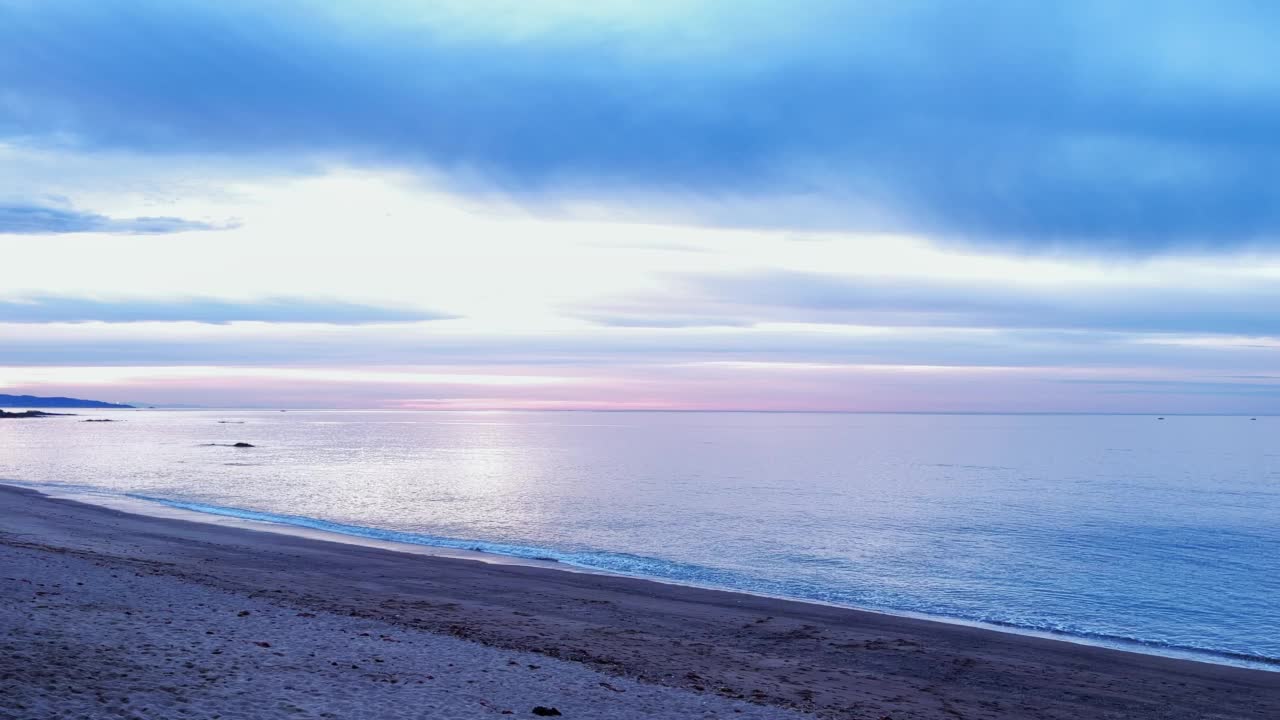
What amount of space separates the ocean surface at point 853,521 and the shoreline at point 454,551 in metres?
0.28

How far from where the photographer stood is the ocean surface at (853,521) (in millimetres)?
28344

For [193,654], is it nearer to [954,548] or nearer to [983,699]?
[983,699]

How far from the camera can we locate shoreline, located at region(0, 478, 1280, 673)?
2222 centimetres

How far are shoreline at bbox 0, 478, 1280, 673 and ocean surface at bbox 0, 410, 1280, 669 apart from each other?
0.92 ft

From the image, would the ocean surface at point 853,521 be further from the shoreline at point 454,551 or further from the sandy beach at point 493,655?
the sandy beach at point 493,655

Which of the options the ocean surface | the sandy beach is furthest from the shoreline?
the sandy beach

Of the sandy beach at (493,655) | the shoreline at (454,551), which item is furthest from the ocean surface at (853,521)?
the sandy beach at (493,655)

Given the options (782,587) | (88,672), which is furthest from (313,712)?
(782,587)

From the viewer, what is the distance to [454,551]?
119 ft

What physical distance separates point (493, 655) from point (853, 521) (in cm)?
3627

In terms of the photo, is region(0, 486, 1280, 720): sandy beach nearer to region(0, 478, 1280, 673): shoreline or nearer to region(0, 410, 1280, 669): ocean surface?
region(0, 478, 1280, 673): shoreline

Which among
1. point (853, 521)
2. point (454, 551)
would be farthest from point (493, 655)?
point (853, 521)

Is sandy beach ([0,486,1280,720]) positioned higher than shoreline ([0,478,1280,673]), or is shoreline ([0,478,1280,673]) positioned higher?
sandy beach ([0,486,1280,720])

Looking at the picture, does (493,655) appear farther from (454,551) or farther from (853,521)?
(853,521)
